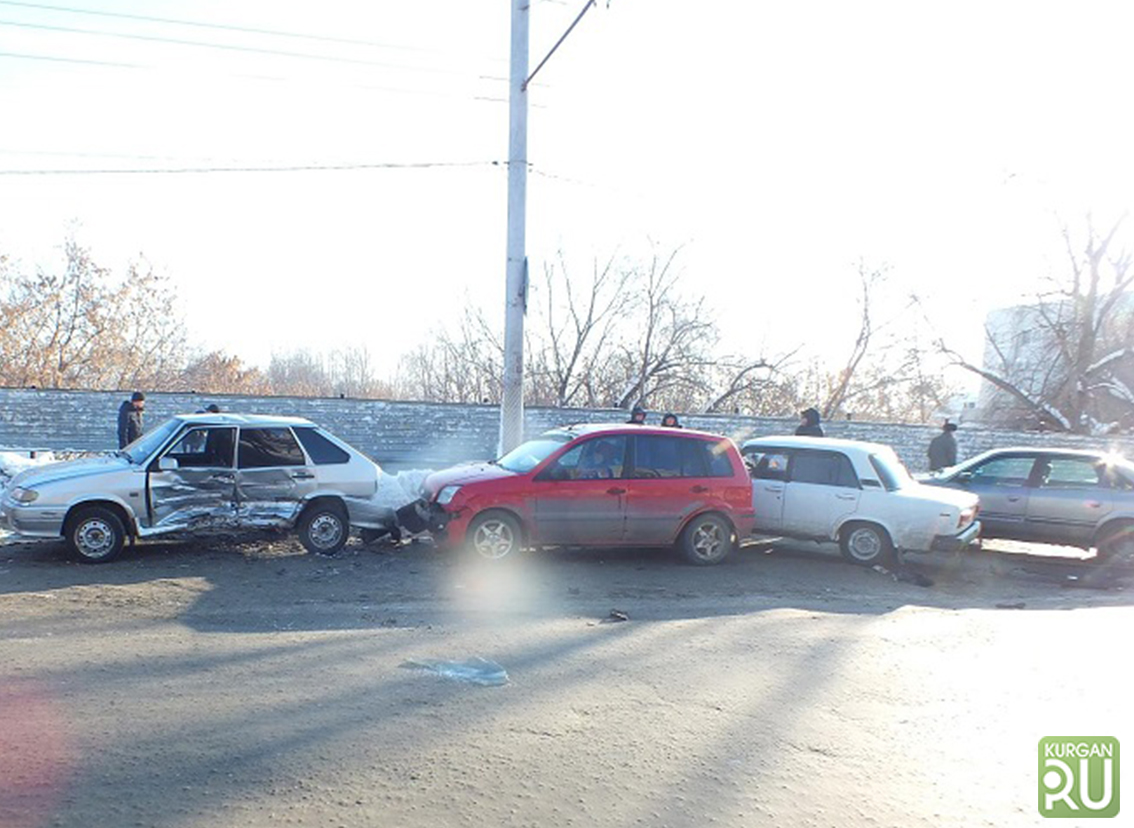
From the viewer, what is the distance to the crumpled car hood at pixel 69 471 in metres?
8.52

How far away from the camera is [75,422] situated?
57.6 feet

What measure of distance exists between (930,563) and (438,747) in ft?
30.7

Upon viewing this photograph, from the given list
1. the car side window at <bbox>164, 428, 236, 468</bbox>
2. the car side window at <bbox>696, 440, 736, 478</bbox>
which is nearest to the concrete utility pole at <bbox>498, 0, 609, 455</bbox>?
the car side window at <bbox>696, 440, 736, 478</bbox>

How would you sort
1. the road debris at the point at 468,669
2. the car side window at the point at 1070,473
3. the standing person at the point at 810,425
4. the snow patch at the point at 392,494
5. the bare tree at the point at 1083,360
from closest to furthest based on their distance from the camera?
the road debris at the point at 468,669 → the snow patch at the point at 392,494 → the car side window at the point at 1070,473 → the standing person at the point at 810,425 → the bare tree at the point at 1083,360

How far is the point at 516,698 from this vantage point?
17.2 ft

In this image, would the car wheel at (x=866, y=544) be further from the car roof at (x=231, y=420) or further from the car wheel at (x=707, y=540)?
the car roof at (x=231, y=420)

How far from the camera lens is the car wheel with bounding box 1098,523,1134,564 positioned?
11.6 metres

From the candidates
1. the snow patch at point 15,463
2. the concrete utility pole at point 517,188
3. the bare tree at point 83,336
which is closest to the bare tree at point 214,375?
the bare tree at point 83,336

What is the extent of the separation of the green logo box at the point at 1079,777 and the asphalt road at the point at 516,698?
12cm

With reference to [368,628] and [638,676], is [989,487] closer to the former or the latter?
[638,676]

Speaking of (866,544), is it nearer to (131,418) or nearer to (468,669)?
(468,669)

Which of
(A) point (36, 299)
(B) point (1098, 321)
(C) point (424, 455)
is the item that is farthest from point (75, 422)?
(B) point (1098, 321)

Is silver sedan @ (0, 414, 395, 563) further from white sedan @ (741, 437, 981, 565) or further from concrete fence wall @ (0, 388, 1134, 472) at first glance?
concrete fence wall @ (0, 388, 1134, 472)

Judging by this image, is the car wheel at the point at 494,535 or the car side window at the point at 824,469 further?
the car side window at the point at 824,469
